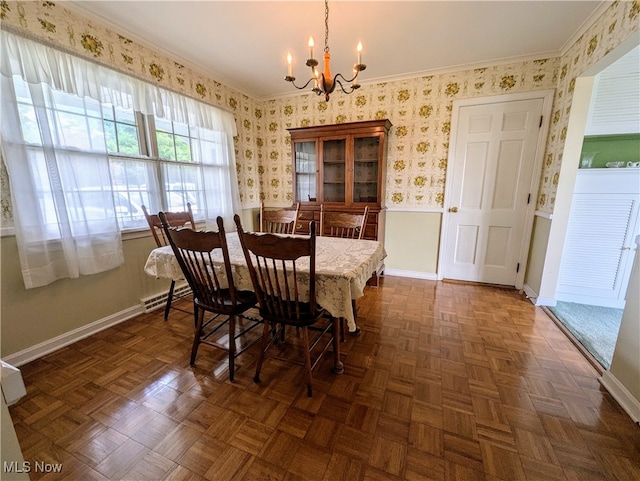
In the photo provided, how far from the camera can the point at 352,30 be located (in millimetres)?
2195

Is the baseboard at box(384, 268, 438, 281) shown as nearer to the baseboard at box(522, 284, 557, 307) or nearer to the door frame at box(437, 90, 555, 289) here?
the door frame at box(437, 90, 555, 289)

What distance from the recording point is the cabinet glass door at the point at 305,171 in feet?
11.2

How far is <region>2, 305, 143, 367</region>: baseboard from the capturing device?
1.76 meters

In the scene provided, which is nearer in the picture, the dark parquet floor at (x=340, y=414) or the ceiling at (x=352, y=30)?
the dark parquet floor at (x=340, y=414)

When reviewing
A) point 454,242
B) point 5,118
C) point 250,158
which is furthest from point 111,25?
point 454,242

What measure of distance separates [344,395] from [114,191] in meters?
2.39

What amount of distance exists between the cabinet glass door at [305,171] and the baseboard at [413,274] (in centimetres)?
139

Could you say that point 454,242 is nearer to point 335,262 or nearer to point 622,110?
point 622,110

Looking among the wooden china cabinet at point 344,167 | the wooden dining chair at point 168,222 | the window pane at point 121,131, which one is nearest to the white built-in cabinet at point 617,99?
the wooden china cabinet at point 344,167

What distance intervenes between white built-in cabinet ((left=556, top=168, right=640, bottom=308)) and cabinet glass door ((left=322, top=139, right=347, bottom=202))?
228cm

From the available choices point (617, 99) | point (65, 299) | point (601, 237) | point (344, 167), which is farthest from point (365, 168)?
point (65, 299)

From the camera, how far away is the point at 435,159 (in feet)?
10.4

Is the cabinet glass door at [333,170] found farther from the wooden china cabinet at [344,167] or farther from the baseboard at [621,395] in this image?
the baseboard at [621,395]

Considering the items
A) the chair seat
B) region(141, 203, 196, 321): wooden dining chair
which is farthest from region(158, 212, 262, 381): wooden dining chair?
region(141, 203, 196, 321): wooden dining chair
